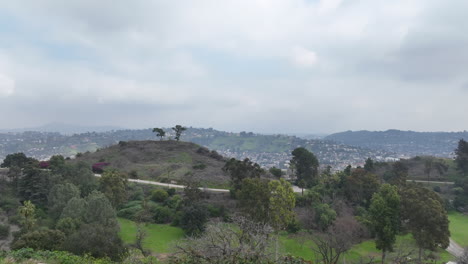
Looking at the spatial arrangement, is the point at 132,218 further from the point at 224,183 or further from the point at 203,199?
the point at 224,183

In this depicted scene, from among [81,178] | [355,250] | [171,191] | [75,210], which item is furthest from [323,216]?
[81,178]

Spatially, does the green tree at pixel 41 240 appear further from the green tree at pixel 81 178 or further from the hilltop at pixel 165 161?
the hilltop at pixel 165 161

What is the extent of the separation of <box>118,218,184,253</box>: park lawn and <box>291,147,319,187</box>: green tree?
29938mm

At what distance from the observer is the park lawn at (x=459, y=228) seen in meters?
38.1

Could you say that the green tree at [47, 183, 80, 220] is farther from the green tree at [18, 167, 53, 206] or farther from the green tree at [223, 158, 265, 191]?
the green tree at [223, 158, 265, 191]

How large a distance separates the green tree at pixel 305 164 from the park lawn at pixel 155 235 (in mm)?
29938

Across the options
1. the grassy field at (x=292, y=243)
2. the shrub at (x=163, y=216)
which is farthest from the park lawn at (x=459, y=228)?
the shrub at (x=163, y=216)

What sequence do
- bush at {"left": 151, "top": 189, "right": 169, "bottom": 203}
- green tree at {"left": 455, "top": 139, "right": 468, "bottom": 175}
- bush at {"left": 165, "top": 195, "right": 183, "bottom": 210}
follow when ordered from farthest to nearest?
green tree at {"left": 455, "top": 139, "right": 468, "bottom": 175} → bush at {"left": 151, "top": 189, "right": 169, "bottom": 203} → bush at {"left": 165, "top": 195, "right": 183, "bottom": 210}

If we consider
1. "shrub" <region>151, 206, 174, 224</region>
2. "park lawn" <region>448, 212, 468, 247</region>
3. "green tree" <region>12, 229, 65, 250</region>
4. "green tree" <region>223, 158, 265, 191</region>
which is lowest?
"park lawn" <region>448, 212, 468, 247</region>

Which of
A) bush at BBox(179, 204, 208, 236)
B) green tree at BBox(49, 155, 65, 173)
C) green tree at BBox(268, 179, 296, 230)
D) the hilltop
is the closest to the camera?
green tree at BBox(268, 179, 296, 230)

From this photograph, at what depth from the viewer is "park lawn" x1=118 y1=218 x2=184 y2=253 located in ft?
98.9

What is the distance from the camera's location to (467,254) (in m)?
24.8

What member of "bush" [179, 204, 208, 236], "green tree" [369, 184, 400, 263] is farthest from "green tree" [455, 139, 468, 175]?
"bush" [179, 204, 208, 236]

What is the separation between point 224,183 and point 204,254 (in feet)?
140
